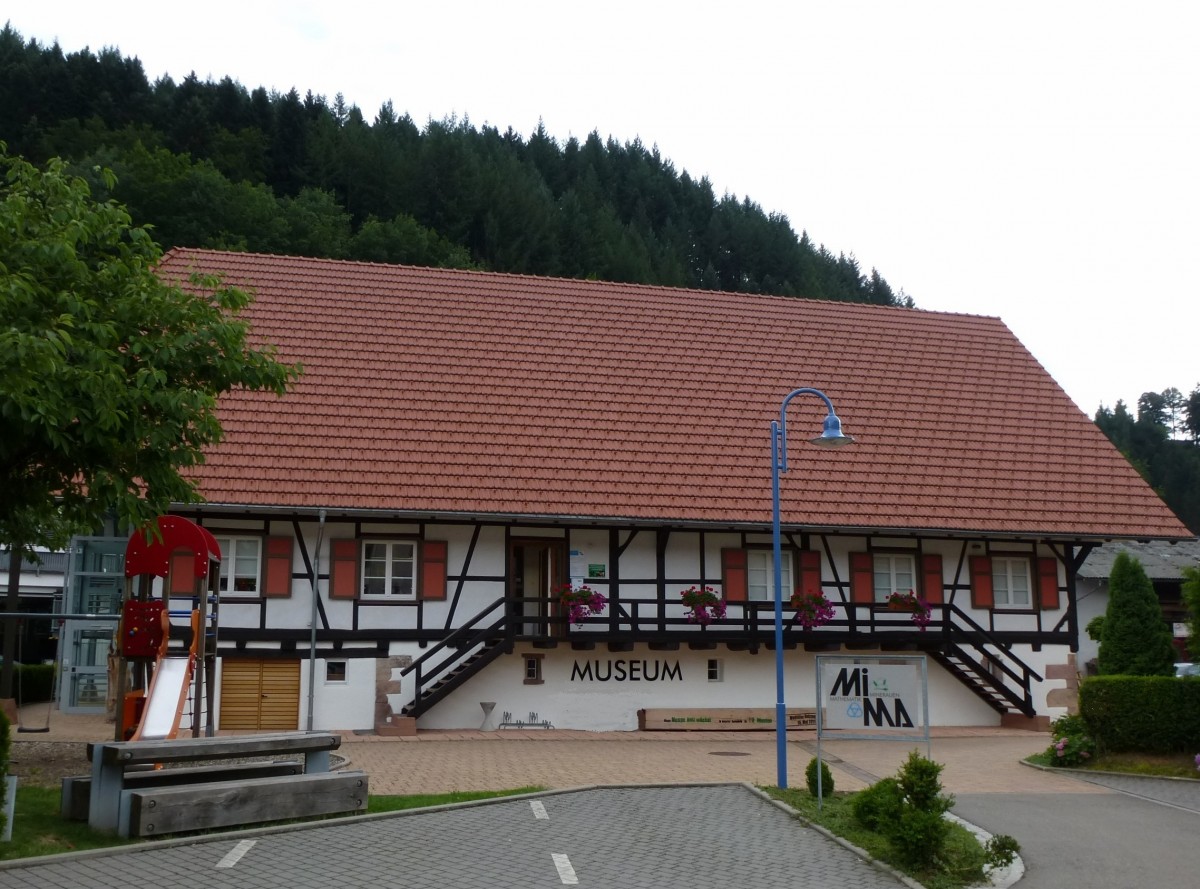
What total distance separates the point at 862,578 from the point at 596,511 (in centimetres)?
555

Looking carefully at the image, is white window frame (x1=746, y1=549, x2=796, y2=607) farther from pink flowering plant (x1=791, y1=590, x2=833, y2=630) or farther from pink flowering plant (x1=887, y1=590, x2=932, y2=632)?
pink flowering plant (x1=887, y1=590, x2=932, y2=632)

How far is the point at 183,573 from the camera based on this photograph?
20.8 m

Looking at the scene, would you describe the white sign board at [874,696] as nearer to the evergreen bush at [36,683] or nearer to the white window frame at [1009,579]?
the white window frame at [1009,579]

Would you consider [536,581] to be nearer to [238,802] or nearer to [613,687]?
[613,687]

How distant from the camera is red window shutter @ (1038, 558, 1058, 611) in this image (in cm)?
2414

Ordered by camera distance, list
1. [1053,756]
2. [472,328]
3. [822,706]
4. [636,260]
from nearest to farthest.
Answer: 1. [822,706]
2. [1053,756]
3. [472,328]
4. [636,260]

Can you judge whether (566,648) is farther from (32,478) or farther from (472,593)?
(32,478)

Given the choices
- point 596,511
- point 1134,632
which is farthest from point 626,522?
point 1134,632

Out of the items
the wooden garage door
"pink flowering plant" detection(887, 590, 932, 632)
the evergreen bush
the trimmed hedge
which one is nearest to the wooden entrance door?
the wooden garage door

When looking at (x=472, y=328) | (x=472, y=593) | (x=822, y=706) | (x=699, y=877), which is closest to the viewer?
(x=699, y=877)

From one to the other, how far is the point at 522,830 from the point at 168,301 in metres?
6.16

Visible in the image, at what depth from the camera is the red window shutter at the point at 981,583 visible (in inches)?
937

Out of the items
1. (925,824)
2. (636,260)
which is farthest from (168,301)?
(636,260)

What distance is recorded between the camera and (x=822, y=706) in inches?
509
